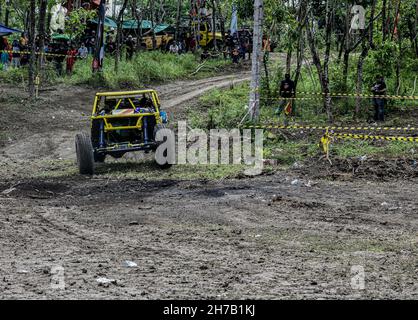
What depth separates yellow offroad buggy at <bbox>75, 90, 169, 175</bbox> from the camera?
16156 mm

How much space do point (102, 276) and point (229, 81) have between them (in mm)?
25536

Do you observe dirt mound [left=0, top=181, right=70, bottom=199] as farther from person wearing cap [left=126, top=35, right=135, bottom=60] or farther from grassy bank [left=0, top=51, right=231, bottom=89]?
person wearing cap [left=126, top=35, right=135, bottom=60]

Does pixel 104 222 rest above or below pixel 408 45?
below

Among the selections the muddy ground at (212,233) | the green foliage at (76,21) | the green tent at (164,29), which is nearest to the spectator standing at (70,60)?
the green foliage at (76,21)

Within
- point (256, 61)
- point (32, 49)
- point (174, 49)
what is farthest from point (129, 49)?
point (256, 61)

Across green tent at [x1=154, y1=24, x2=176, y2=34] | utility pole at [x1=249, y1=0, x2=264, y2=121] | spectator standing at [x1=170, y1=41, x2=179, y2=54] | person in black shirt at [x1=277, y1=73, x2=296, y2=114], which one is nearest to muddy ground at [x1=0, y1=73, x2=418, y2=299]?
utility pole at [x1=249, y1=0, x2=264, y2=121]

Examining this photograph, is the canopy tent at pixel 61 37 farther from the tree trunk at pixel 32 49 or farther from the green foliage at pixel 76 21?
the tree trunk at pixel 32 49

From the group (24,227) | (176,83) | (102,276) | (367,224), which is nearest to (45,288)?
(102,276)

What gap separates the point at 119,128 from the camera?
16.4m

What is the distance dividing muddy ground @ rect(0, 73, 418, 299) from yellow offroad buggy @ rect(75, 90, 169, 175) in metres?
0.62

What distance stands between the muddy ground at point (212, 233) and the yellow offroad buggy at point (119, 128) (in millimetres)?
616

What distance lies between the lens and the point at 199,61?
39.0m
